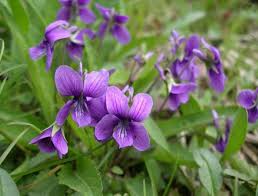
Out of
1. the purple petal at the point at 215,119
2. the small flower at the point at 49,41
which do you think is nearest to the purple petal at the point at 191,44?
the purple petal at the point at 215,119

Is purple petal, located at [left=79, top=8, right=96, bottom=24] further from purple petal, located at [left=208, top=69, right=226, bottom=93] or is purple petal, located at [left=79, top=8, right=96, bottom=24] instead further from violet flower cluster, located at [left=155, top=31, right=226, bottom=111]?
purple petal, located at [left=208, top=69, right=226, bottom=93]

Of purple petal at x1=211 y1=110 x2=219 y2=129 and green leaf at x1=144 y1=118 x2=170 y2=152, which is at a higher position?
green leaf at x1=144 y1=118 x2=170 y2=152

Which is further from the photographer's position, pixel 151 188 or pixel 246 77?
pixel 246 77

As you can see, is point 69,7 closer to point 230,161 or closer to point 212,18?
point 230,161

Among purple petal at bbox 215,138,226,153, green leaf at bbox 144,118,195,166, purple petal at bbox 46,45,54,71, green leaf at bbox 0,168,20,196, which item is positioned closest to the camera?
green leaf at bbox 0,168,20,196

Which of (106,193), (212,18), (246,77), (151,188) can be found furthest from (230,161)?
(212,18)

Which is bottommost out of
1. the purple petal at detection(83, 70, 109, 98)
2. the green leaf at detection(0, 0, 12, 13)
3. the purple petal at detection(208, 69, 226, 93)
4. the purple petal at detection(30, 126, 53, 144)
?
the purple petal at detection(208, 69, 226, 93)

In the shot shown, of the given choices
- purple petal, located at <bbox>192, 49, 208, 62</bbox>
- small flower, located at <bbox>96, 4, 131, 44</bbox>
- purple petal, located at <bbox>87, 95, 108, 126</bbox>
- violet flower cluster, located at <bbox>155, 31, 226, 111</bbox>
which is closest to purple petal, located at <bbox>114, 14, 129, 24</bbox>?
small flower, located at <bbox>96, 4, 131, 44</bbox>

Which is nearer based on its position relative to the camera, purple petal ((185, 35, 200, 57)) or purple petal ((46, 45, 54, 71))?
purple petal ((46, 45, 54, 71))
